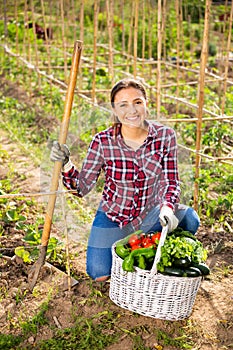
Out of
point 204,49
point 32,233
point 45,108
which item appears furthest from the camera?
point 45,108

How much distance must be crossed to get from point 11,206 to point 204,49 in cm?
164

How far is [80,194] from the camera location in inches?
121

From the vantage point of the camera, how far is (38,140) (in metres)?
5.54

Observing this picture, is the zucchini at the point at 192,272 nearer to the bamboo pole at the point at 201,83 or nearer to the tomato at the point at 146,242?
the tomato at the point at 146,242

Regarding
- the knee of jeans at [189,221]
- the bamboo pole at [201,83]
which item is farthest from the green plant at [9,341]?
the bamboo pole at [201,83]

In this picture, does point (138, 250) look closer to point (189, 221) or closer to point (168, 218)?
point (168, 218)

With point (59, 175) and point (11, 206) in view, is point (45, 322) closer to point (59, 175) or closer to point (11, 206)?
point (59, 175)

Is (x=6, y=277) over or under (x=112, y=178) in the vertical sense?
under

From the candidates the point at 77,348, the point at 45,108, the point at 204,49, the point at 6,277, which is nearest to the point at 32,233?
the point at 6,277

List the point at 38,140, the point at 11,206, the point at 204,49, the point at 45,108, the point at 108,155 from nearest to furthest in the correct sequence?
the point at 108,155 < the point at 204,49 < the point at 11,206 < the point at 38,140 < the point at 45,108

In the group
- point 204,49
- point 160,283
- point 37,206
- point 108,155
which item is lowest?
point 37,206

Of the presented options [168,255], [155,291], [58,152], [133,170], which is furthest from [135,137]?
[155,291]

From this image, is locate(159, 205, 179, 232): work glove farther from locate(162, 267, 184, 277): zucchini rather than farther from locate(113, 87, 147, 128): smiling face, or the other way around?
locate(113, 87, 147, 128): smiling face

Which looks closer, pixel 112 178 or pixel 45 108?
pixel 112 178
